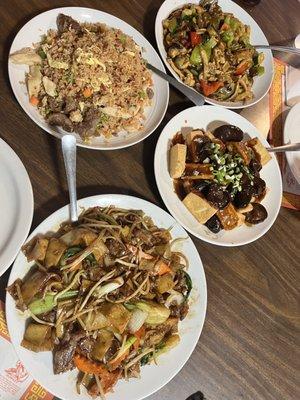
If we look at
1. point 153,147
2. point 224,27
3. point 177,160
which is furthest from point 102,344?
point 224,27

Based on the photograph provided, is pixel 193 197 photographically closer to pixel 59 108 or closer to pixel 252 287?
pixel 252 287

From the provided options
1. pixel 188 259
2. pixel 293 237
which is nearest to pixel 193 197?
pixel 188 259

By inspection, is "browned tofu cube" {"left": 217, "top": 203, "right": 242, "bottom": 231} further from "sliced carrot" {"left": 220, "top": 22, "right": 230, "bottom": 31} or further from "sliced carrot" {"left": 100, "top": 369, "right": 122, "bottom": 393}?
"sliced carrot" {"left": 220, "top": 22, "right": 230, "bottom": 31}

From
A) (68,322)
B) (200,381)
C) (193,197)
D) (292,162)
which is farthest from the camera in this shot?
(292,162)

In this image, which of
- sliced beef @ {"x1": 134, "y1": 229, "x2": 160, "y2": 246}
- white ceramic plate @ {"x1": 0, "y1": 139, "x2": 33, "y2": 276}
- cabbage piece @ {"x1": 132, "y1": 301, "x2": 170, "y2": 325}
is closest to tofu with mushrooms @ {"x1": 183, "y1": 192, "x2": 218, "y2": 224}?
sliced beef @ {"x1": 134, "y1": 229, "x2": 160, "y2": 246}

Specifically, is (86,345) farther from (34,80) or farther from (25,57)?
(25,57)

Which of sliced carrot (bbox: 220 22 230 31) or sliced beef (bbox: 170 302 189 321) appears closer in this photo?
sliced beef (bbox: 170 302 189 321)
